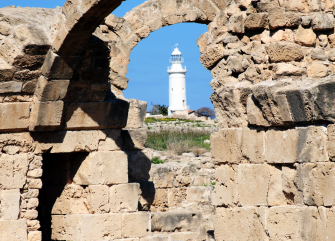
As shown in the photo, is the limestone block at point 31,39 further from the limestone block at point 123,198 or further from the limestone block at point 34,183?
the limestone block at point 123,198

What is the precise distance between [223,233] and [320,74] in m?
1.88

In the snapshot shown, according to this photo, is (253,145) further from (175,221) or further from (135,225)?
(175,221)

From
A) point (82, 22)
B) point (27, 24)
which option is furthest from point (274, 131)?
point (27, 24)

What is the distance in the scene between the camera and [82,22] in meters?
5.61

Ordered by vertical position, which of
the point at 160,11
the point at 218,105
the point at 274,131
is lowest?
the point at 274,131

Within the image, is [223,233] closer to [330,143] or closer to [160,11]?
[330,143]

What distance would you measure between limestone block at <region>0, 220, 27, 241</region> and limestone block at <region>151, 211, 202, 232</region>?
3.94 m

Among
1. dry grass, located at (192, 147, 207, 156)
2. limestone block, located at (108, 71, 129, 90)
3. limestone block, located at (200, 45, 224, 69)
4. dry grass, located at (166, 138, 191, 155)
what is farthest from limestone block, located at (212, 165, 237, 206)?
dry grass, located at (192, 147, 207, 156)

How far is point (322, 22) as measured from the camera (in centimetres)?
495

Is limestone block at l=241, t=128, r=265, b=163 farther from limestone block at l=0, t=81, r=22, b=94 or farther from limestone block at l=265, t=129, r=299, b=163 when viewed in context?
limestone block at l=0, t=81, r=22, b=94

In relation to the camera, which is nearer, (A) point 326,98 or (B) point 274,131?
(A) point 326,98

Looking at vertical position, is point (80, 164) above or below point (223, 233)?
above

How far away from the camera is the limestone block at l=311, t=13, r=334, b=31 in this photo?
16.2 ft

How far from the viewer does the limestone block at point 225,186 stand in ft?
17.5
